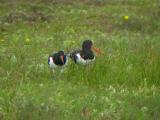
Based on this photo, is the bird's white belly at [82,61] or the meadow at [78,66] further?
the bird's white belly at [82,61]

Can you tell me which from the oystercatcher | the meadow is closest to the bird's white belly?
the oystercatcher

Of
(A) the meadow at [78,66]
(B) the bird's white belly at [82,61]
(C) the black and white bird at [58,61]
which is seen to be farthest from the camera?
(B) the bird's white belly at [82,61]

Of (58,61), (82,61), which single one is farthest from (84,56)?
(58,61)

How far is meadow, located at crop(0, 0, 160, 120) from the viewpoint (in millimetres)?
9344

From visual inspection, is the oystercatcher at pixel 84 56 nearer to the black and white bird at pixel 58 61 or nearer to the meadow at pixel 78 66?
the meadow at pixel 78 66

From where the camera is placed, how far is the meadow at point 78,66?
30.7ft

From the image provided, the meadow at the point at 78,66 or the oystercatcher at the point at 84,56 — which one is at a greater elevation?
the oystercatcher at the point at 84,56

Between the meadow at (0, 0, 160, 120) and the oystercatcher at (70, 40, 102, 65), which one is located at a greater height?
the oystercatcher at (70, 40, 102, 65)

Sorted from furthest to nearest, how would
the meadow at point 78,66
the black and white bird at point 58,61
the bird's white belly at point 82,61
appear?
1. the bird's white belly at point 82,61
2. the black and white bird at point 58,61
3. the meadow at point 78,66

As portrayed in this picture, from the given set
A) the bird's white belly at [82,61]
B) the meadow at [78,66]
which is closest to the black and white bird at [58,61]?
the meadow at [78,66]

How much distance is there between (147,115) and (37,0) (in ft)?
48.4

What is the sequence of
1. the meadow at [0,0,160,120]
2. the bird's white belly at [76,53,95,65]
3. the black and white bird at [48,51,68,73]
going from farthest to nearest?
1. the bird's white belly at [76,53,95,65]
2. the black and white bird at [48,51,68,73]
3. the meadow at [0,0,160,120]

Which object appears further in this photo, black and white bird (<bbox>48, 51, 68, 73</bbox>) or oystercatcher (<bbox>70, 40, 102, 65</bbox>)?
oystercatcher (<bbox>70, 40, 102, 65</bbox>)

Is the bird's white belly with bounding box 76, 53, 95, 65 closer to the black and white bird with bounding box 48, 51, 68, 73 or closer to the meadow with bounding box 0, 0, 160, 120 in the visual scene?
the meadow with bounding box 0, 0, 160, 120
